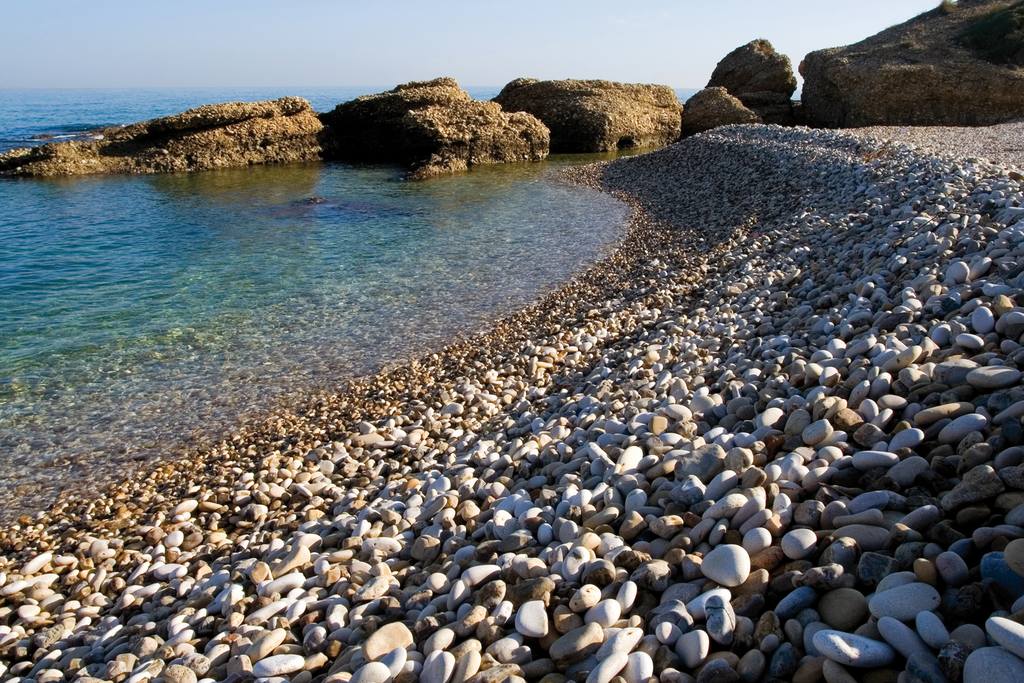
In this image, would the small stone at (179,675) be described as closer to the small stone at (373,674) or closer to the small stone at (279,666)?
the small stone at (279,666)

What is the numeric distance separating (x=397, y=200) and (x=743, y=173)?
9.83m

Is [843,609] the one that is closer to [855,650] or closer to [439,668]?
[855,650]

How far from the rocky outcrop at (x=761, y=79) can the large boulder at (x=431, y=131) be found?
14359mm

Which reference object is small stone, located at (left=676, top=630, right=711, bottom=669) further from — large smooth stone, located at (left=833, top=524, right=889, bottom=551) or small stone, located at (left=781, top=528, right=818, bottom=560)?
large smooth stone, located at (left=833, top=524, right=889, bottom=551)

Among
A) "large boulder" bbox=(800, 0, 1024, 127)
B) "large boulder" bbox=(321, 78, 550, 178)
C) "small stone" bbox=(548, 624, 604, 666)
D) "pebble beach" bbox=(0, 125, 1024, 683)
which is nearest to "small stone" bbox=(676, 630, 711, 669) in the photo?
"pebble beach" bbox=(0, 125, 1024, 683)

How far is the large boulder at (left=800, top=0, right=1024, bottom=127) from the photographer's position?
29906 millimetres

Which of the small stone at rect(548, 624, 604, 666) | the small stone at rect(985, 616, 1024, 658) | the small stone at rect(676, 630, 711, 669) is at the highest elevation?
the small stone at rect(985, 616, 1024, 658)

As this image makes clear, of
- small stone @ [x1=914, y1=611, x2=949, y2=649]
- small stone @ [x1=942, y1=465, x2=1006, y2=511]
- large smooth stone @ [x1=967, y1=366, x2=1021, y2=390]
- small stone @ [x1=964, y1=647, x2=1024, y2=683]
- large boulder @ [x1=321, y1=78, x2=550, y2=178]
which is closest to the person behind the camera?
small stone @ [x1=964, y1=647, x2=1024, y2=683]

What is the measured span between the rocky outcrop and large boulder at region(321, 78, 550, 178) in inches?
565

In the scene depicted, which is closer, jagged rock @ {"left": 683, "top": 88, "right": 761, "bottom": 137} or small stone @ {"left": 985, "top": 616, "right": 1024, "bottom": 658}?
small stone @ {"left": 985, "top": 616, "right": 1024, "bottom": 658}

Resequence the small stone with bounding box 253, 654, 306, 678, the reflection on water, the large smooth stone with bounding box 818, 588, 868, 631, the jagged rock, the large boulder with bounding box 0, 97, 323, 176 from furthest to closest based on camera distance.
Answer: the jagged rock, the large boulder with bounding box 0, 97, 323, 176, the reflection on water, the small stone with bounding box 253, 654, 306, 678, the large smooth stone with bounding box 818, 588, 868, 631

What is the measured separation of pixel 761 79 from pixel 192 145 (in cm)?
3037

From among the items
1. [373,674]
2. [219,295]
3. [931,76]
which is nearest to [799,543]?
[373,674]

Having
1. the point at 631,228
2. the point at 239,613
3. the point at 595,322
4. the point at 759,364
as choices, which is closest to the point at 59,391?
the point at 239,613
